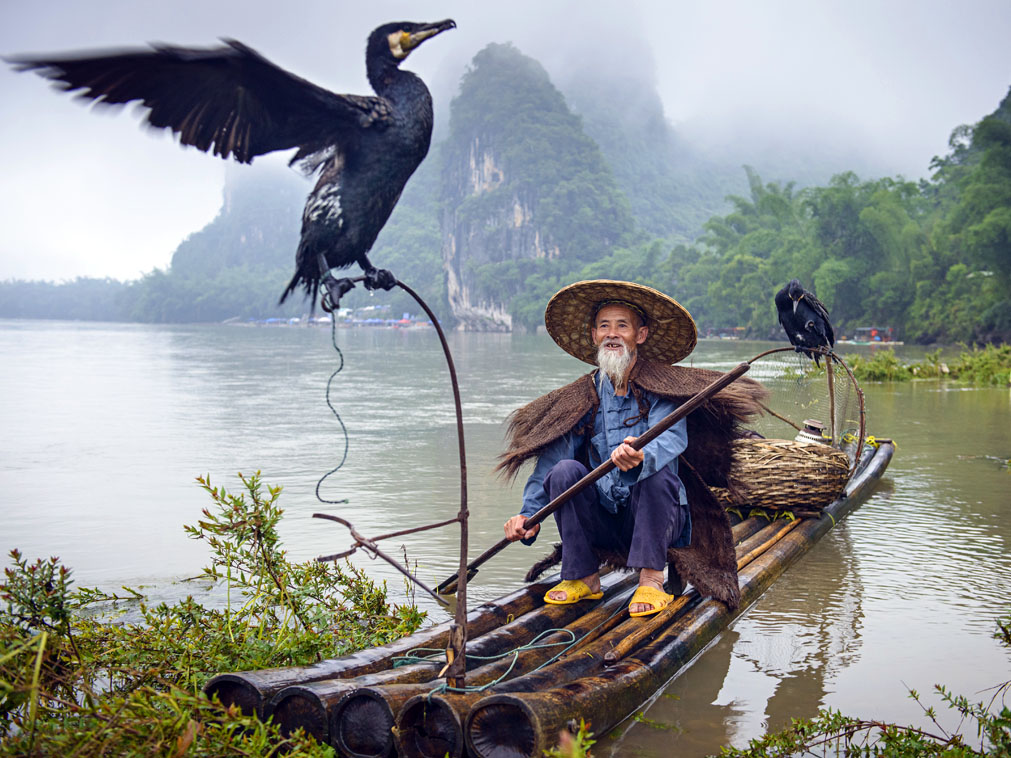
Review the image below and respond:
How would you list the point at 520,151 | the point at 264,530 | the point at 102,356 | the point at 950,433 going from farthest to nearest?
the point at 520,151, the point at 102,356, the point at 950,433, the point at 264,530

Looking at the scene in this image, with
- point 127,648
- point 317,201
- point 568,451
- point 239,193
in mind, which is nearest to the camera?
point 317,201

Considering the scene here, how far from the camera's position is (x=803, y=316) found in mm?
4262

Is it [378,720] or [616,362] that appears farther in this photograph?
[616,362]

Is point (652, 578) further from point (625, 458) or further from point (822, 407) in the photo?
point (822, 407)

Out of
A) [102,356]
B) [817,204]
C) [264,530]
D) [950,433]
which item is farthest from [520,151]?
[264,530]

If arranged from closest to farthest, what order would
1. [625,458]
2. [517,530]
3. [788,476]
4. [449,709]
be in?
1. [449,709]
2. [625,458]
3. [517,530]
4. [788,476]

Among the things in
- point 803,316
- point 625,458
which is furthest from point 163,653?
point 803,316

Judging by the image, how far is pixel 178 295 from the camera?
98.2m

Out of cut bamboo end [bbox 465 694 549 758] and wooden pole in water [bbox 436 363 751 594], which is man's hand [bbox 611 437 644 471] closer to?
wooden pole in water [bbox 436 363 751 594]

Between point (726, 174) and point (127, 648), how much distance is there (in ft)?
504

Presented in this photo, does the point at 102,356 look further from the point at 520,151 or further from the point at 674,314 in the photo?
the point at 520,151

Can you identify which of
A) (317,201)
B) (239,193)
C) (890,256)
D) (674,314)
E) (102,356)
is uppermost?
(239,193)

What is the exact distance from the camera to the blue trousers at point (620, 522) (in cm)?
309

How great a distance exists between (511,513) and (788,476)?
6.64ft
